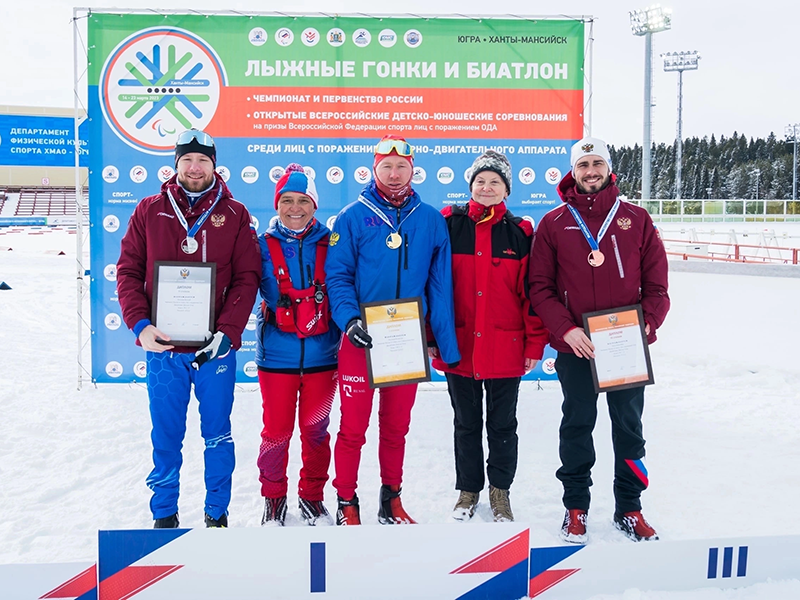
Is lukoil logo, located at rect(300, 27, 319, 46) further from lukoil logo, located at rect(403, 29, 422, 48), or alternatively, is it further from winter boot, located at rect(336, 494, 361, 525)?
winter boot, located at rect(336, 494, 361, 525)

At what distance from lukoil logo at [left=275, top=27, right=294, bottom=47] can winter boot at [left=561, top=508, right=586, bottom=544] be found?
4.10 meters

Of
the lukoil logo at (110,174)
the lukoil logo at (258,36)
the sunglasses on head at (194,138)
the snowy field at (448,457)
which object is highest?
the lukoil logo at (258,36)

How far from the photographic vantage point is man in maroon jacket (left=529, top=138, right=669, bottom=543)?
287 centimetres

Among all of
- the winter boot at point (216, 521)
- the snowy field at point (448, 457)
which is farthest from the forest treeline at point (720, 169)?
the winter boot at point (216, 521)

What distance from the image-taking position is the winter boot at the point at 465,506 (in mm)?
3174

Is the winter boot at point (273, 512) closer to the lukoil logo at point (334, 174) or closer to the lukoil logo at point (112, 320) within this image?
the lukoil logo at point (112, 320)

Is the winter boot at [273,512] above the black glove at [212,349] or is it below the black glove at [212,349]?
below

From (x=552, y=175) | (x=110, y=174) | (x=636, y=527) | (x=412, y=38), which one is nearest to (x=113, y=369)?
(x=110, y=174)

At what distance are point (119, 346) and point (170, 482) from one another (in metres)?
2.68

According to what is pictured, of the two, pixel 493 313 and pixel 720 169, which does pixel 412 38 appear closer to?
pixel 493 313

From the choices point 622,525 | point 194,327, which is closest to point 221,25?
point 194,327

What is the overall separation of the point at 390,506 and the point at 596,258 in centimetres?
159

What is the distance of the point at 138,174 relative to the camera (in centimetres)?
500

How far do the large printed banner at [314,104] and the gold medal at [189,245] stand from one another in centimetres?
235
